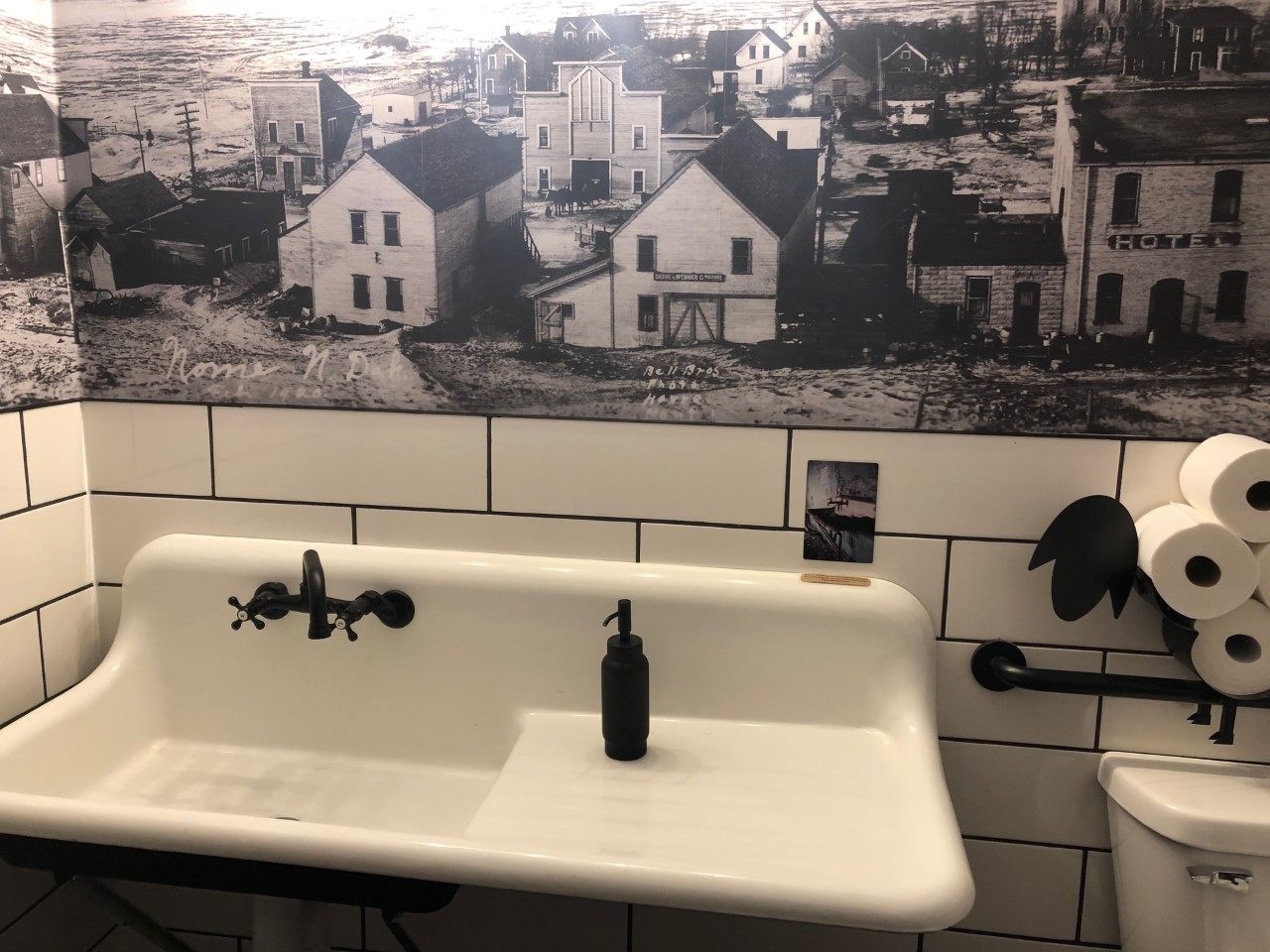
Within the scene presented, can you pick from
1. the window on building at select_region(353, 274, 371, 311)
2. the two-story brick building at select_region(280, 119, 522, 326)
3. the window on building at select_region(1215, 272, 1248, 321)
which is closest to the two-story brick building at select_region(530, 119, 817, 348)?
the two-story brick building at select_region(280, 119, 522, 326)

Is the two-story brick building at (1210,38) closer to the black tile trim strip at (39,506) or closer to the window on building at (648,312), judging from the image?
the window on building at (648,312)

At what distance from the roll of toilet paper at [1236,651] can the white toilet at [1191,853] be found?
113 mm

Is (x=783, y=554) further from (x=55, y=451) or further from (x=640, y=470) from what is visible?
(x=55, y=451)

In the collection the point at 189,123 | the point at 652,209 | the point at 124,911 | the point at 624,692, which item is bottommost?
the point at 124,911

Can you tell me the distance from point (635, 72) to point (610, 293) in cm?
24

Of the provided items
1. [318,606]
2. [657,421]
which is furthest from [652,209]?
[318,606]

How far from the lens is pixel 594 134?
40.9 inches

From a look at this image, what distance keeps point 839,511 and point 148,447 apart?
2.87 feet

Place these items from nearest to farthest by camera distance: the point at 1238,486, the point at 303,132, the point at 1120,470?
the point at 1238,486 → the point at 1120,470 → the point at 303,132

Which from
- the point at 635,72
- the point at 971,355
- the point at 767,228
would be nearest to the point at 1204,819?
the point at 971,355

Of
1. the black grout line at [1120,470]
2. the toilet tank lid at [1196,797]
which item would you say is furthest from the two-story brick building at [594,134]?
the toilet tank lid at [1196,797]

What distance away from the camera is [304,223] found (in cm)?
112

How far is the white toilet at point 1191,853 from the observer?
2.98 feet

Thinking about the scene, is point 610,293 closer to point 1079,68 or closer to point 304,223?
point 304,223
